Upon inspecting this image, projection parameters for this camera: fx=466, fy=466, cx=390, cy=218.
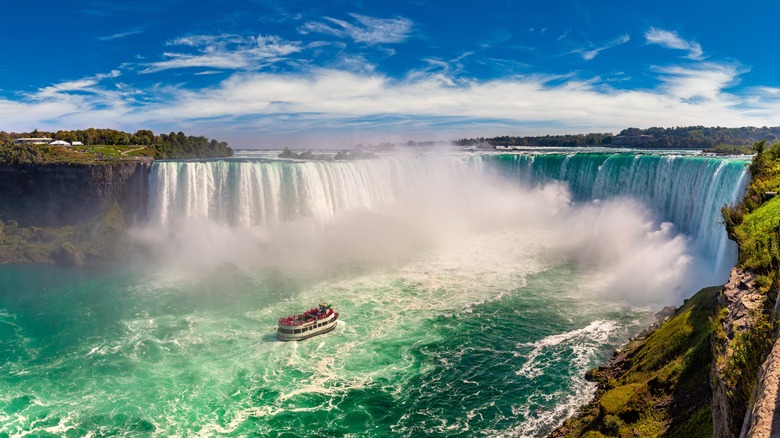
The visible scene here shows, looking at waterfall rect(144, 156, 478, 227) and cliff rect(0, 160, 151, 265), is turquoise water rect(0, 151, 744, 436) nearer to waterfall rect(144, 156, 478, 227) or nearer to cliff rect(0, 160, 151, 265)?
waterfall rect(144, 156, 478, 227)

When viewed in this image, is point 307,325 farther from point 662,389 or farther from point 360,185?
point 360,185

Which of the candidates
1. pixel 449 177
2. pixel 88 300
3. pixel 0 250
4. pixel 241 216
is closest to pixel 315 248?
pixel 241 216

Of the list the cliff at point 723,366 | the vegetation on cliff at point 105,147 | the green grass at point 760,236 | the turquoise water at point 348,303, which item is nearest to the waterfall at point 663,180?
the turquoise water at point 348,303

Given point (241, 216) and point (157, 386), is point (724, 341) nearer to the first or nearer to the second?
point (157, 386)

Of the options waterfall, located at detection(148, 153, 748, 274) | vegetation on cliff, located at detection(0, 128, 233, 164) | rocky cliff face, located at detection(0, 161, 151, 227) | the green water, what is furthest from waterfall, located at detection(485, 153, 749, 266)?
vegetation on cliff, located at detection(0, 128, 233, 164)

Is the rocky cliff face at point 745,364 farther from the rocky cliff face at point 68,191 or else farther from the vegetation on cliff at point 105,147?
the vegetation on cliff at point 105,147
